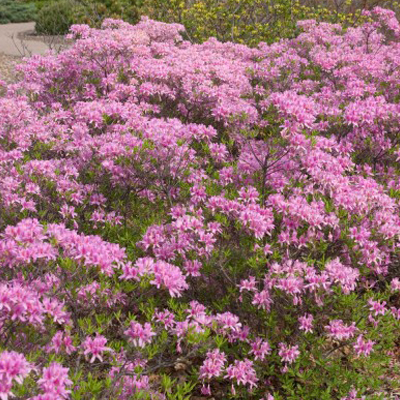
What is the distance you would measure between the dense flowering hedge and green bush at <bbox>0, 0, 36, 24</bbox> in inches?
1039

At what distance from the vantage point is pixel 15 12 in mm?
29734

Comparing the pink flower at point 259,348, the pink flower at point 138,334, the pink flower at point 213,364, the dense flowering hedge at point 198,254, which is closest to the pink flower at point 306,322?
the dense flowering hedge at point 198,254

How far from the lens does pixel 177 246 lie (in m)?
4.09

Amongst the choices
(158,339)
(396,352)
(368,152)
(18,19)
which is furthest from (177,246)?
(18,19)

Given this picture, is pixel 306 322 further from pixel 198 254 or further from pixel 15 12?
pixel 15 12

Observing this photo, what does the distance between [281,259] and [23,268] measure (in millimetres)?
2007

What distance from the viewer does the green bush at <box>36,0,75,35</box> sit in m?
21.9

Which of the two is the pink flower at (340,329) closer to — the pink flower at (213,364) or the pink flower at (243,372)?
the pink flower at (243,372)

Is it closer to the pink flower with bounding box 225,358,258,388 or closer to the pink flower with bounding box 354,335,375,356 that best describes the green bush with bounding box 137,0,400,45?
the pink flower with bounding box 354,335,375,356

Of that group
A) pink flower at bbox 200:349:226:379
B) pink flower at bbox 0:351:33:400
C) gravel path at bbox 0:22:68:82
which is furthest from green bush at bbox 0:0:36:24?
pink flower at bbox 0:351:33:400

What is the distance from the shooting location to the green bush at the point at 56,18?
71.7ft

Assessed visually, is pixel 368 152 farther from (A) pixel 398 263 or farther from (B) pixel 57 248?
(B) pixel 57 248

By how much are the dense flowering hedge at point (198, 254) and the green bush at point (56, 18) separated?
1723 cm

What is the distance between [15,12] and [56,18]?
9415 mm
